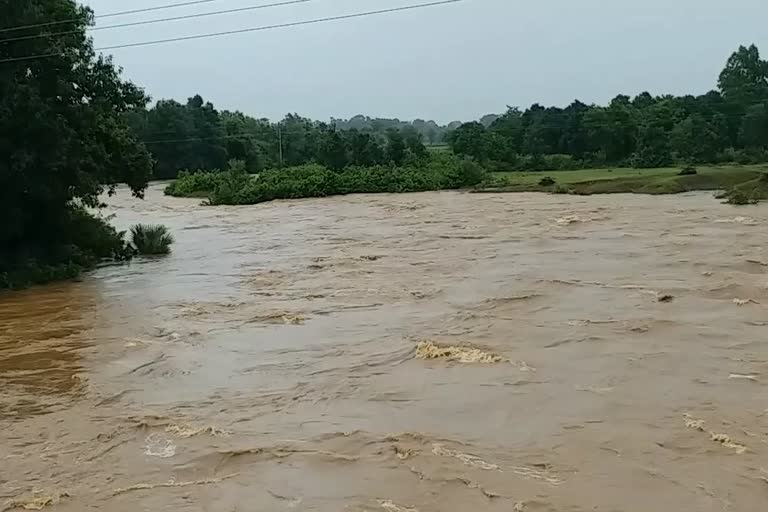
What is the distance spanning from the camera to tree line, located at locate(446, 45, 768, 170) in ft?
197

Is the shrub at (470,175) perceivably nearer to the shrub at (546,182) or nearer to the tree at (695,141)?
the shrub at (546,182)

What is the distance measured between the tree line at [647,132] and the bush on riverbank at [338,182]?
481 inches

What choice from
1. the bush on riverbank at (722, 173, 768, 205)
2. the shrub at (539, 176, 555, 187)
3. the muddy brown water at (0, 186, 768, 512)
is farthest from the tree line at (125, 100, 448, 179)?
the muddy brown water at (0, 186, 768, 512)

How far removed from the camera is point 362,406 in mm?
9844

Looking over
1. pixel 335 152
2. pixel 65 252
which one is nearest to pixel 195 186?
pixel 335 152

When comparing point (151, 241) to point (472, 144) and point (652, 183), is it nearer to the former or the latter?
point (652, 183)

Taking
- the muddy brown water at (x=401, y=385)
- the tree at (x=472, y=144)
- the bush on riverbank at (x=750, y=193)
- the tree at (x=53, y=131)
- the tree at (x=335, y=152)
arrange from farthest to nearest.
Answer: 1. the tree at (x=472, y=144)
2. the tree at (x=335, y=152)
3. the bush on riverbank at (x=750, y=193)
4. the tree at (x=53, y=131)
5. the muddy brown water at (x=401, y=385)

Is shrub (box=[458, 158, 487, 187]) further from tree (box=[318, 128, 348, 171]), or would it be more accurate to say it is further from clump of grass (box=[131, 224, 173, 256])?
clump of grass (box=[131, 224, 173, 256])

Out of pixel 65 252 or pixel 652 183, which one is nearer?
pixel 65 252

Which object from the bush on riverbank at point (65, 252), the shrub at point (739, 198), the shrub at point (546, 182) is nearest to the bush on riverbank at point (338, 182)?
the shrub at point (546, 182)

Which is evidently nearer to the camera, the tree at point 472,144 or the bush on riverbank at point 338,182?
the bush on riverbank at point 338,182

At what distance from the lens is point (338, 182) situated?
54375mm

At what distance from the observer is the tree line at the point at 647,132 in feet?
197

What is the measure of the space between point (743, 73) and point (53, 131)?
62.9 m
